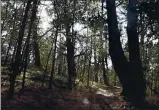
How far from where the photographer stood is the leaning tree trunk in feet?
53.3

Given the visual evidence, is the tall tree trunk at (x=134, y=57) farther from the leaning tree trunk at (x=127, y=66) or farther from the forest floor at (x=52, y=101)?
the forest floor at (x=52, y=101)

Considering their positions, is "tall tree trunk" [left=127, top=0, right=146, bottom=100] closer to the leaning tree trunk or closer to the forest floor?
the leaning tree trunk

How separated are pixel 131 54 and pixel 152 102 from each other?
3.00 metres

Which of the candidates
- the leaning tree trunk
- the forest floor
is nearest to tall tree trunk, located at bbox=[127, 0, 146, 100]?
the leaning tree trunk

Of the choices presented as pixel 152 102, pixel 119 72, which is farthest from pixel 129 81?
pixel 152 102

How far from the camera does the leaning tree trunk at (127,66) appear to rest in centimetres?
1623

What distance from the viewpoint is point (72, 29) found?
2094 centimetres

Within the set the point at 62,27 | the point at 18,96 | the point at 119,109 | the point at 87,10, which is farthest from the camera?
the point at 87,10

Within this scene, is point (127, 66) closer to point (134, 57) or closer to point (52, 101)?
point (134, 57)

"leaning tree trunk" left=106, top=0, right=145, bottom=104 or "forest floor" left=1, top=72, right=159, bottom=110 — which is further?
"leaning tree trunk" left=106, top=0, right=145, bottom=104

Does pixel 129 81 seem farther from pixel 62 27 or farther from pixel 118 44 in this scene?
pixel 62 27

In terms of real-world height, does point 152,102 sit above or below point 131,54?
below

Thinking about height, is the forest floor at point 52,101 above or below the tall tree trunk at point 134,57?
below

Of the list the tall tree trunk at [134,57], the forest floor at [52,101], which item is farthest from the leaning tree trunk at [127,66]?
the forest floor at [52,101]
